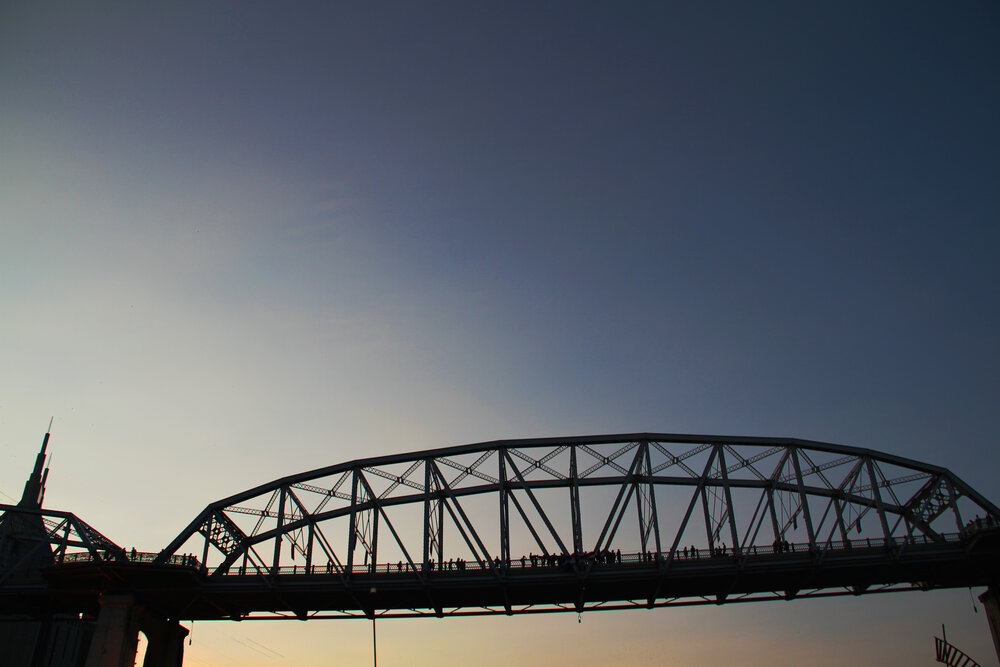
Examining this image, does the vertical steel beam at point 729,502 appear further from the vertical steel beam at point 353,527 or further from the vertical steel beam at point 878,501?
the vertical steel beam at point 353,527

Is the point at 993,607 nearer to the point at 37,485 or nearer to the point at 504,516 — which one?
the point at 504,516

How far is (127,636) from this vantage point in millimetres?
54719

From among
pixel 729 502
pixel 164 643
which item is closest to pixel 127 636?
pixel 164 643

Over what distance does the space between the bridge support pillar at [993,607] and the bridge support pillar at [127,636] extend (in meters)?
67.1

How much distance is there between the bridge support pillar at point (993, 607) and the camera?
60.0 metres

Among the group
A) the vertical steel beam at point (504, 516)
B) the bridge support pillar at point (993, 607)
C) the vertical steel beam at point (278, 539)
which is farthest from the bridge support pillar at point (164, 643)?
the bridge support pillar at point (993, 607)

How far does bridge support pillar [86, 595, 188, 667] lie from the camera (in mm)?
53062

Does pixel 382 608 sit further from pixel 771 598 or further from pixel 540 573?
pixel 771 598

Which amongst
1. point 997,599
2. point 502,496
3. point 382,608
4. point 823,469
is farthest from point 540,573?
point 997,599

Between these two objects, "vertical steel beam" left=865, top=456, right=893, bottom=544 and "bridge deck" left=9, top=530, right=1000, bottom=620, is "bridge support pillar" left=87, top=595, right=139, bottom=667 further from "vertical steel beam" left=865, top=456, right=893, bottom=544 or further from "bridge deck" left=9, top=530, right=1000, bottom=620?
"vertical steel beam" left=865, top=456, right=893, bottom=544

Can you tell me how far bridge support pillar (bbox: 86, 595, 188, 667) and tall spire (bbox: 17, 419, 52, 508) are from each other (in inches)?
1768

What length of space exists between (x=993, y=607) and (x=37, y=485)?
106 m

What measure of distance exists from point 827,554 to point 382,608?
35.2 m

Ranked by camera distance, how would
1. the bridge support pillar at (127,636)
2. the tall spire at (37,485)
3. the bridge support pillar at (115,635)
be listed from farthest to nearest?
1. the tall spire at (37,485)
2. the bridge support pillar at (127,636)
3. the bridge support pillar at (115,635)
